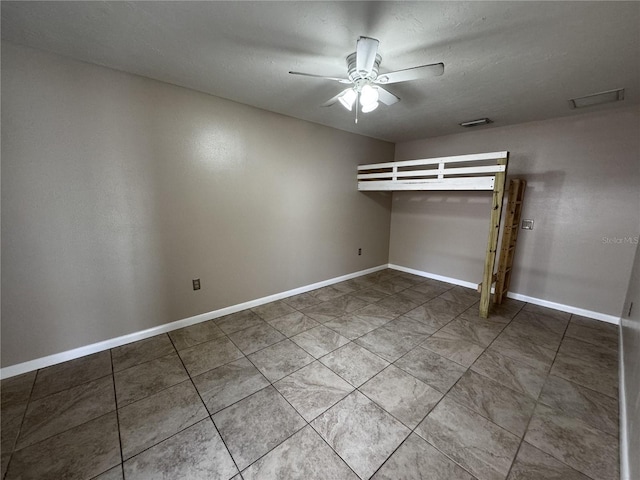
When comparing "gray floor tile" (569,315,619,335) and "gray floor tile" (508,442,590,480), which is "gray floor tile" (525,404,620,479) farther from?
"gray floor tile" (569,315,619,335)

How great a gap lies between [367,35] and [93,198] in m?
2.46

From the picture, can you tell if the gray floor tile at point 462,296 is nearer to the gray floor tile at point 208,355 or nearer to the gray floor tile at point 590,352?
the gray floor tile at point 590,352

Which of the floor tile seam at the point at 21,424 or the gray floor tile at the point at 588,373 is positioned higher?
the gray floor tile at the point at 588,373

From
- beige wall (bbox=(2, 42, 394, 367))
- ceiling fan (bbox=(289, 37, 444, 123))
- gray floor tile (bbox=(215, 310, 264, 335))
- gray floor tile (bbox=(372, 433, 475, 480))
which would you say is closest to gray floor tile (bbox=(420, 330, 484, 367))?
gray floor tile (bbox=(372, 433, 475, 480))

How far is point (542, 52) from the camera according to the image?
1703 millimetres

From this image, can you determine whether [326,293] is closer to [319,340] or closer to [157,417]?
[319,340]

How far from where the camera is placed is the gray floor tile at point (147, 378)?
5.82 feet

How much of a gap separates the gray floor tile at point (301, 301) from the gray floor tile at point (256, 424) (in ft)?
4.80

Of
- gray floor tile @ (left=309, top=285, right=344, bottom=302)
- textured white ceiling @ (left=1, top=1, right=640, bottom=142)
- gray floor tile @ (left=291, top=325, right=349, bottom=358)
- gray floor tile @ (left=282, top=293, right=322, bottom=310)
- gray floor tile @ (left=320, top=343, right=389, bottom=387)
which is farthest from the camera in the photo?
gray floor tile @ (left=309, top=285, right=344, bottom=302)

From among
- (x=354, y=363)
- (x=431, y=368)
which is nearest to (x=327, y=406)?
(x=354, y=363)

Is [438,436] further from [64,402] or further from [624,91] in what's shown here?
[624,91]

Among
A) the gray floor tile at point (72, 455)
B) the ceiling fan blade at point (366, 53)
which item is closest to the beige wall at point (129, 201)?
the gray floor tile at point (72, 455)

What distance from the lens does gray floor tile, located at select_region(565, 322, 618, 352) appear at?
96.0 inches

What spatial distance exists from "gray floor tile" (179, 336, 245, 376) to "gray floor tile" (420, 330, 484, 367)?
1.84 metres
